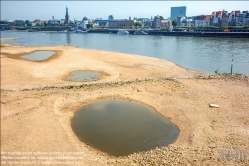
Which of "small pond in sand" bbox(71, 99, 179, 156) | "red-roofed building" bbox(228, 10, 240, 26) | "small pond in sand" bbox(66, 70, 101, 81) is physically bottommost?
"small pond in sand" bbox(71, 99, 179, 156)

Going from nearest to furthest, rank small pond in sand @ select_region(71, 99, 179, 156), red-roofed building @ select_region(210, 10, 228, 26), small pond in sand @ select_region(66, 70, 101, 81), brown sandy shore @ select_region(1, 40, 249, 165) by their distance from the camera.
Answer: brown sandy shore @ select_region(1, 40, 249, 165), small pond in sand @ select_region(71, 99, 179, 156), small pond in sand @ select_region(66, 70, 101, 81), red-roofed building @ select_region(210, 10, 228, 26)

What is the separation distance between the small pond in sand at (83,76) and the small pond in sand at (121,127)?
265 inches

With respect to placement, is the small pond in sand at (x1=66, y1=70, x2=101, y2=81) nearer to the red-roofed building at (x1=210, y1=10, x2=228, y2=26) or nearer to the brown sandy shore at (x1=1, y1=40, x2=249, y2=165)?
the brown sandy shore at (x1=1, y1=40, x2=249, y2=165)

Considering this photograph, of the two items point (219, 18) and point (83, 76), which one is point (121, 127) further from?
point (219, 18)

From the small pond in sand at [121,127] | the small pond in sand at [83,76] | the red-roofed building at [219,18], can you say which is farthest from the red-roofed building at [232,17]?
the small pond in sand at [121,127]

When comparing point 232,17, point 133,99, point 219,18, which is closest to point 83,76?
point 133,99

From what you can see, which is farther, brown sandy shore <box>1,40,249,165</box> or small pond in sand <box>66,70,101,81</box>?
small pond in sand <box>66,70,101,81</box>

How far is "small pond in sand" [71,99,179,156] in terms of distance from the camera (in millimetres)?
10250

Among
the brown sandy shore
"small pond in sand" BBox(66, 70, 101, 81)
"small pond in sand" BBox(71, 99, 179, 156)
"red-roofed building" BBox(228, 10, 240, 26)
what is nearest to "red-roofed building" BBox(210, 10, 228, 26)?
"red-roofed building" BBox(228, 10, 240, 26)

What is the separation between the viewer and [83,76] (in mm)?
22703

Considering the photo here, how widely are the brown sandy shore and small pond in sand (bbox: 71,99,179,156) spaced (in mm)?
522

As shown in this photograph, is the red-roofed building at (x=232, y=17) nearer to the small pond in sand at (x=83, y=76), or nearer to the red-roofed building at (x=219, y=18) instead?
the red-roofed building at (x=219, y=18)

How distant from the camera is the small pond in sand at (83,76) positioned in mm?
21505

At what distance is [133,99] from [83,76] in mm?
8690
